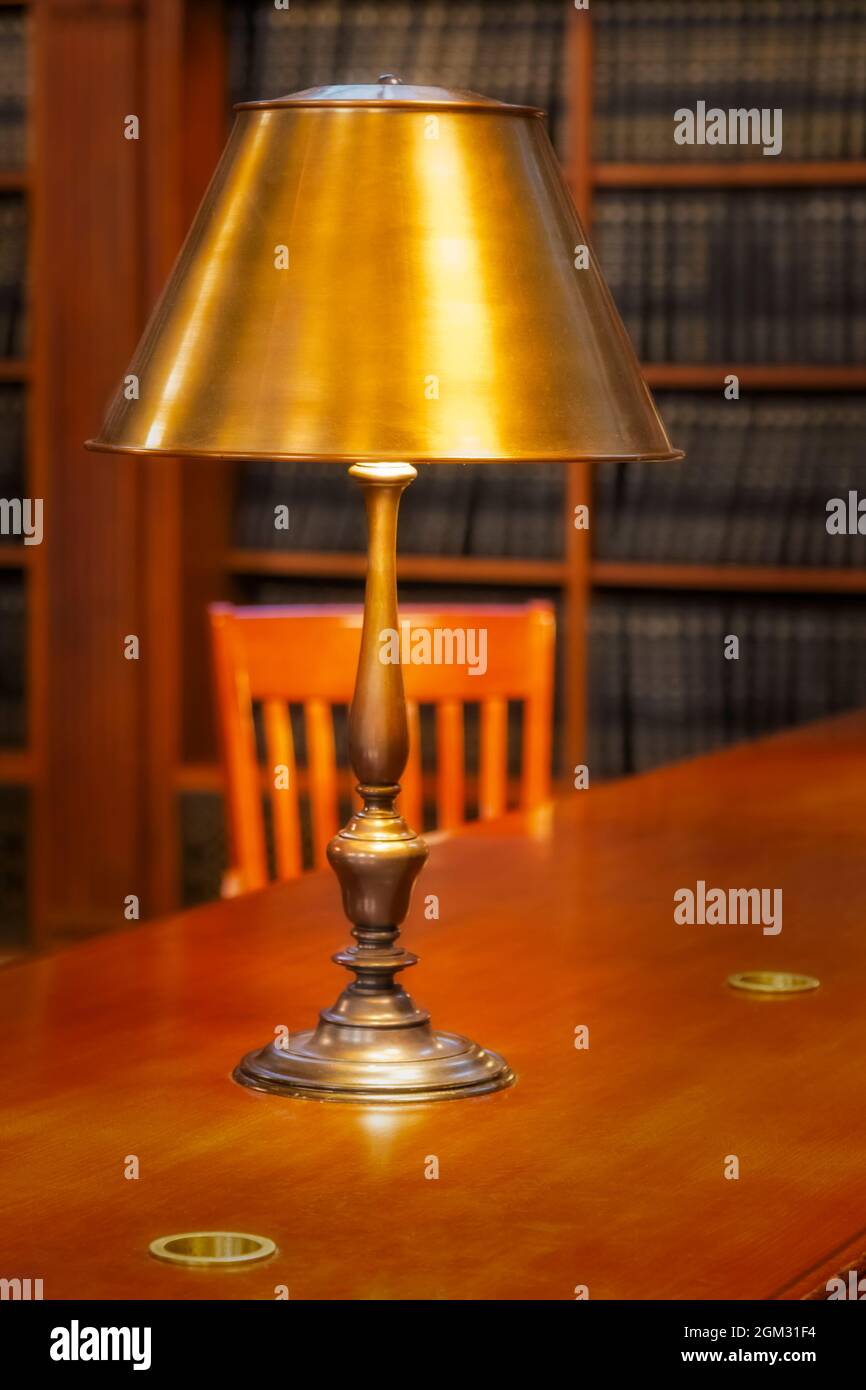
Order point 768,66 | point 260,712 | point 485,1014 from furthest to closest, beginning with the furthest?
point 260,712 < point 768,66 < point 485,1014

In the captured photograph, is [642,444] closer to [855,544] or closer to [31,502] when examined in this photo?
[855,544]

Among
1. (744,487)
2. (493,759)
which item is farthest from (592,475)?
(493,759)

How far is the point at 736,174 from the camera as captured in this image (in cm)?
413

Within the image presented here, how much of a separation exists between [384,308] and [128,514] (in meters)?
3.23

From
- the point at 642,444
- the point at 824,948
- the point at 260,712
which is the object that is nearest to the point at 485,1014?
the point at 824,948

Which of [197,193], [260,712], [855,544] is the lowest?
[260,712]

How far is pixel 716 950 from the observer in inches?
70.2

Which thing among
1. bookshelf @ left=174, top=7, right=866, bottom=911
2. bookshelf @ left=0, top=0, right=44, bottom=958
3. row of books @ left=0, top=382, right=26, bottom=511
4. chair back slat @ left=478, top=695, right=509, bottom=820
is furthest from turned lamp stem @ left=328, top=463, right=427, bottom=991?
row of books @ left=0, top=382, right=26, bottom=511

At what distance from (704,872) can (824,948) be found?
0.28 metres

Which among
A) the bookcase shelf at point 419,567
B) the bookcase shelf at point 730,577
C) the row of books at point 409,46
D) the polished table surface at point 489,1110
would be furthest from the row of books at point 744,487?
the polished table surface at point 489,1110

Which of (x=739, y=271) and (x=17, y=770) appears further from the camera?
(x=17, y=770)

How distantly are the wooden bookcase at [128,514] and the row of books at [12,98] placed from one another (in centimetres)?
7

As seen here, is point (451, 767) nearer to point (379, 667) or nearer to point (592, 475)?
point (379, 667)

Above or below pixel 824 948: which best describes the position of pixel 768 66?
above
